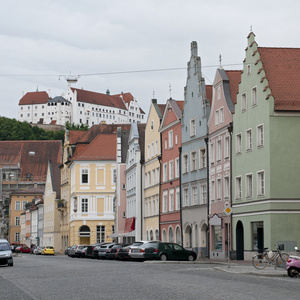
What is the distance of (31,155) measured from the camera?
187 metres

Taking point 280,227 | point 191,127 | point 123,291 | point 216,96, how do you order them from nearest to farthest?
point 123,291 → point 280,227 → point 216,96 → point 191,127

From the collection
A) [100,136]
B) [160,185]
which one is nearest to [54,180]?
[100,136]

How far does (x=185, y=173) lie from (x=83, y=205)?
3488 centimetres

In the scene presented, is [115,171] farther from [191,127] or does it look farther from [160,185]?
[191,127]

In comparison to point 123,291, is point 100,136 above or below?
above

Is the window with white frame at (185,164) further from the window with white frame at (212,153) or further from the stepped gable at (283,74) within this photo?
the stepped gable at (283,74)

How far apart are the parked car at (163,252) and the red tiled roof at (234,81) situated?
40.5ft

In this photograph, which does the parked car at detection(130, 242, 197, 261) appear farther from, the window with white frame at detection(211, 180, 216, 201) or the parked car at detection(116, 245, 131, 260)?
the window with white frame at detection(211, 180, 216, 201)

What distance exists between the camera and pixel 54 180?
405 ft

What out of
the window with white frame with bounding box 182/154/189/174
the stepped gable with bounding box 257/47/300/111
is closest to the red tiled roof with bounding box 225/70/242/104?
the stepped gable with bounding box 257/47/300/111

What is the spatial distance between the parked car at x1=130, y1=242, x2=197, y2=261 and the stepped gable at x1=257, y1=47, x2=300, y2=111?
406 inches

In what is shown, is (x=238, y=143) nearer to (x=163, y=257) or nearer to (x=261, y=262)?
(x=163, y=257)

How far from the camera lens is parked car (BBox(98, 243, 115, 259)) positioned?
57.5 m

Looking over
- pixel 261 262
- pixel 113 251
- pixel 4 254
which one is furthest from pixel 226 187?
pixel 261 262
